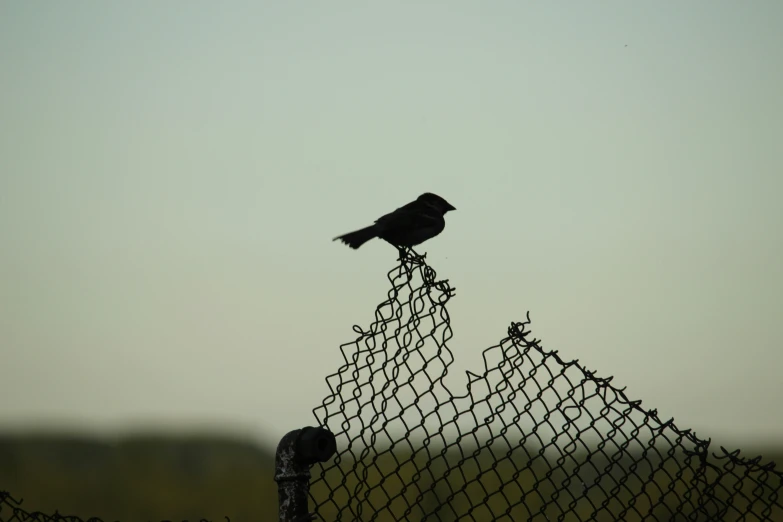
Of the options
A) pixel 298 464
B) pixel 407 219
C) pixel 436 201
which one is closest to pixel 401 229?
pixel 407 219

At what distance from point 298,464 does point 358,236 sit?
6.84 feet

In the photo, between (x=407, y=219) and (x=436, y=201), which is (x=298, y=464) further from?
(x=436, y=201)

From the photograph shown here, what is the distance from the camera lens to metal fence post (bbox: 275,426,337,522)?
2.62 m

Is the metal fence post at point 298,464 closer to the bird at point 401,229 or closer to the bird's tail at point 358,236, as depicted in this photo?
the bird at point 401,229

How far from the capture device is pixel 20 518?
11.0 feet

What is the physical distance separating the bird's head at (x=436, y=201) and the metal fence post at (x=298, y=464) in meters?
2.83

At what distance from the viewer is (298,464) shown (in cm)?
264

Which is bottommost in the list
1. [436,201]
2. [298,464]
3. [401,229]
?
[298,464]

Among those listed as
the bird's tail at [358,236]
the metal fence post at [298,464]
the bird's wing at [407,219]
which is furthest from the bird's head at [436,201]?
the metal fence post at [298,464]

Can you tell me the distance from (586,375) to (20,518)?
2.42 meters

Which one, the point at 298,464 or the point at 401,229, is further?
the point at 401,229

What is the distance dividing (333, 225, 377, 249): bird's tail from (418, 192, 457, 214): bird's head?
815 mm

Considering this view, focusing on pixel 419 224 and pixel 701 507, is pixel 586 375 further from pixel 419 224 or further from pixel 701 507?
pixel 419 224

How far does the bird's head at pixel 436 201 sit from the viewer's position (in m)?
5.32
